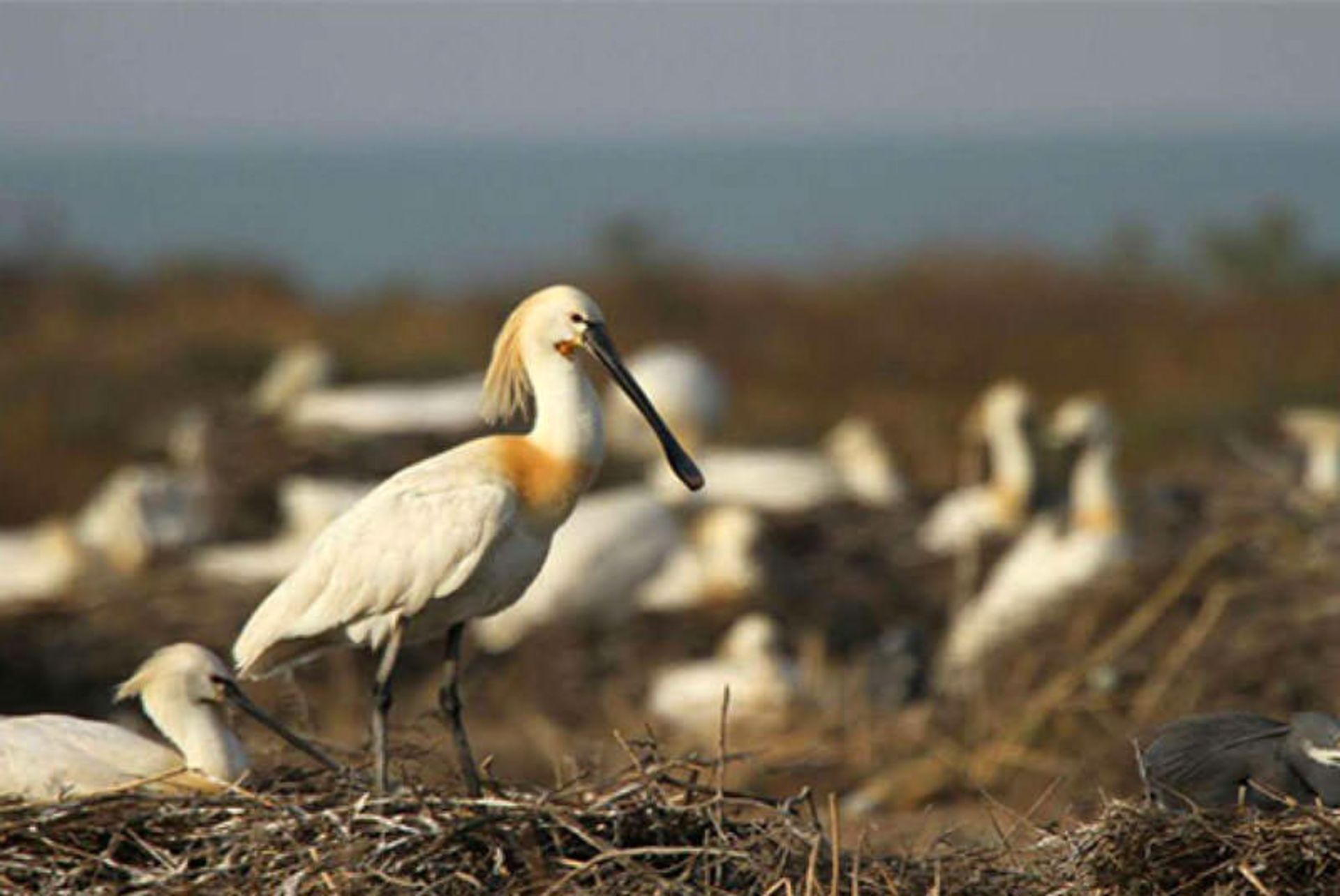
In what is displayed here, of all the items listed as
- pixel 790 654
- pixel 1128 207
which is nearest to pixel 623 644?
pixel 790 654

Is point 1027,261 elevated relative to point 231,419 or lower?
lower

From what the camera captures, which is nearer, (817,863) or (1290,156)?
(817,863)

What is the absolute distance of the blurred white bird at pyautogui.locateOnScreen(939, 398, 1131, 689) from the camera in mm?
13031

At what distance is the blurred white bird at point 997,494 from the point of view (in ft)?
53.0

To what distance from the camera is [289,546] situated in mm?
16125

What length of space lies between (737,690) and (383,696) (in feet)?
19.3

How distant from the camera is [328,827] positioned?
6207mm

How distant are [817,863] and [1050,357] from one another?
23.1m

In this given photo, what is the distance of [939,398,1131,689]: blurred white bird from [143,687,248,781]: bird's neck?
605 cm

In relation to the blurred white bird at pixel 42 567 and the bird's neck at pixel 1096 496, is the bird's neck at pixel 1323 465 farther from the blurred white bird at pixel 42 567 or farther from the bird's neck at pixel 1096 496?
the blurred white bird at pixel 42 567

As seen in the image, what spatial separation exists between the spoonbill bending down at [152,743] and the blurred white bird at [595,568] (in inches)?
308

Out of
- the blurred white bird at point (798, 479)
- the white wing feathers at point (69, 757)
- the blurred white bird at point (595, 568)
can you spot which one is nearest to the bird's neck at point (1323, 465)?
the blurred white bird at point (798, 479)

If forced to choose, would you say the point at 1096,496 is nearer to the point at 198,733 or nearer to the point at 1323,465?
the point at 1323,465

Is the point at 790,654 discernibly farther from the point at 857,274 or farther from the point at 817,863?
the point at 857,274
